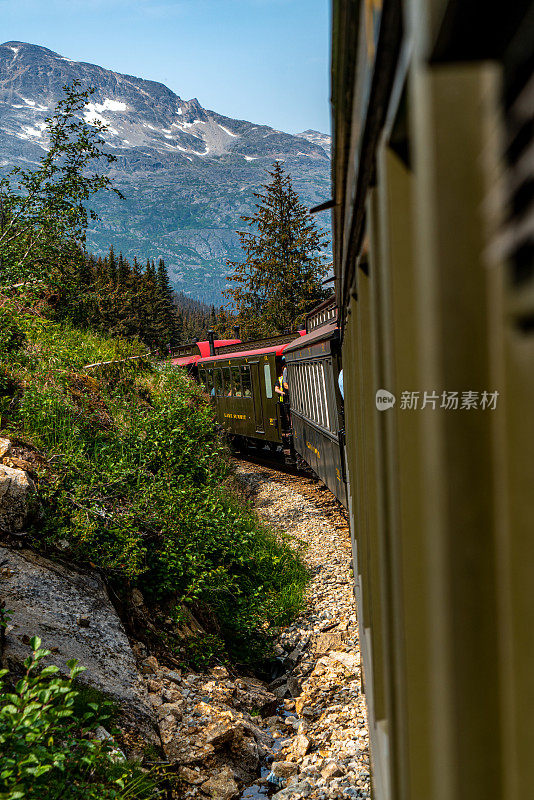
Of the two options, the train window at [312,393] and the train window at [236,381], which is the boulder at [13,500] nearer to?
the train window at [312,393]

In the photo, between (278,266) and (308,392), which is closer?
(308,392)

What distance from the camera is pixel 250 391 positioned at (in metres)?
17.2

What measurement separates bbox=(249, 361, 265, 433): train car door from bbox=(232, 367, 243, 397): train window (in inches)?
49.5

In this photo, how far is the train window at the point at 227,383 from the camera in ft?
62.3

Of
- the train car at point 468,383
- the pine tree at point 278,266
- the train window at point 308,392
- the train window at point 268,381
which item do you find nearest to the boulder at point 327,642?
the train window at point 308,392

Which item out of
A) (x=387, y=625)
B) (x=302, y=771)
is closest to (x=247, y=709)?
(x=302, y=771)

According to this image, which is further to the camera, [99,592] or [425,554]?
[99,592]

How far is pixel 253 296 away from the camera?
138 feet

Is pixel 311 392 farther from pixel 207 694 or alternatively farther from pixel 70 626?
pixel 70 626

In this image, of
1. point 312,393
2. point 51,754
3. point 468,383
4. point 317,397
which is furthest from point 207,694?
point 312,393

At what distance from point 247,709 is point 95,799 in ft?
8.52

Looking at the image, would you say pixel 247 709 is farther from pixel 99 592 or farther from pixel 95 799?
pixel 95 799

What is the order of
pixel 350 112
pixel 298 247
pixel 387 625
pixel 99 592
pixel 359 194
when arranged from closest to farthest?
pixel 387 625
pixel 350 112
pixel 359 194
pixel 99 592
pixel 298 247

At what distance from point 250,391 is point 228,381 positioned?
85.7 inches
